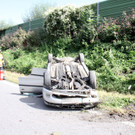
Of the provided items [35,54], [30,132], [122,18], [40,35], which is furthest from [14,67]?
[30,132]

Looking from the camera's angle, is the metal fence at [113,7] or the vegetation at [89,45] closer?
the vegetation at [89,45]

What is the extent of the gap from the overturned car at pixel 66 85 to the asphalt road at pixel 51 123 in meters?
0.31

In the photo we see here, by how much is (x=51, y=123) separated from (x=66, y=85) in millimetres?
1388

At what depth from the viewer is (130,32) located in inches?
363

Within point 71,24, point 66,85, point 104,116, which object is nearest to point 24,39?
point 71,24

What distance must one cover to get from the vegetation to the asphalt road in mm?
3032

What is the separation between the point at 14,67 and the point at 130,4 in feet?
29.3

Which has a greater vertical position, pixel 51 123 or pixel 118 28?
pixel 118 28

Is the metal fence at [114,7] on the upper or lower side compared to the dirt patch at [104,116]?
upper

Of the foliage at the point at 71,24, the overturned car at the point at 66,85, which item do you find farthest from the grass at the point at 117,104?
the foliage at the point at 71,24

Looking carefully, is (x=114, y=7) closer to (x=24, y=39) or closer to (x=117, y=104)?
(x=117, y=104)

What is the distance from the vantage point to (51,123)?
3979 millimetres

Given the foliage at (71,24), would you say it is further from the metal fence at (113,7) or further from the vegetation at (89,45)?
the metal fence at (113,7)

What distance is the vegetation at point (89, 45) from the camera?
773 cm
